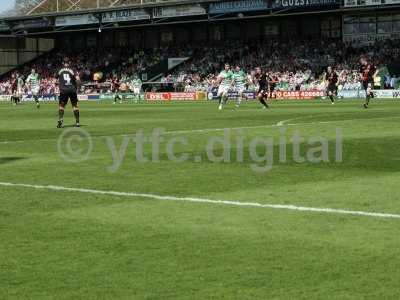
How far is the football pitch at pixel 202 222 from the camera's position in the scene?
629cm

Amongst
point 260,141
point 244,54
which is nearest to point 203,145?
point 260,141

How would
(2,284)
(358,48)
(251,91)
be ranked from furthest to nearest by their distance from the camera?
(358,48) → (251,91) → (2,284)

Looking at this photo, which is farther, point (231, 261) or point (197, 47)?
point (197, 47)

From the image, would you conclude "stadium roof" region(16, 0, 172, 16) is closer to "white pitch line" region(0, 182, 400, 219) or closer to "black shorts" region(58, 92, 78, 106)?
"black shorts" region(58, 92, 78, 106)

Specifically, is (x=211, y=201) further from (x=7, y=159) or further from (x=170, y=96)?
(x=170, y=96)

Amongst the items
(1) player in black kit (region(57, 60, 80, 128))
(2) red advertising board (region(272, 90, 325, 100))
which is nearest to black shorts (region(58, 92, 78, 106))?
(1) player in black kit (region(57, 60, 80, 128))

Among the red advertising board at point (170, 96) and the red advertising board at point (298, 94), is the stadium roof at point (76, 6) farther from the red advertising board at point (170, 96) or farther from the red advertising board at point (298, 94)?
the red advertising board at point (298, 94)

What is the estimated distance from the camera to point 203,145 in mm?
17797

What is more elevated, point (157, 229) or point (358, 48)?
point (358, 48)

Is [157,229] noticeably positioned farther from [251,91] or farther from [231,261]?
[251,91]

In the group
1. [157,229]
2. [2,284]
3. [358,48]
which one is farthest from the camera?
[358,48]

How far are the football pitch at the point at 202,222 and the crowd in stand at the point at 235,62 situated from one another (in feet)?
150

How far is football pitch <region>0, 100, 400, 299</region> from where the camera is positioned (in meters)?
6.29

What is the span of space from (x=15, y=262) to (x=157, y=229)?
68.5 inches
